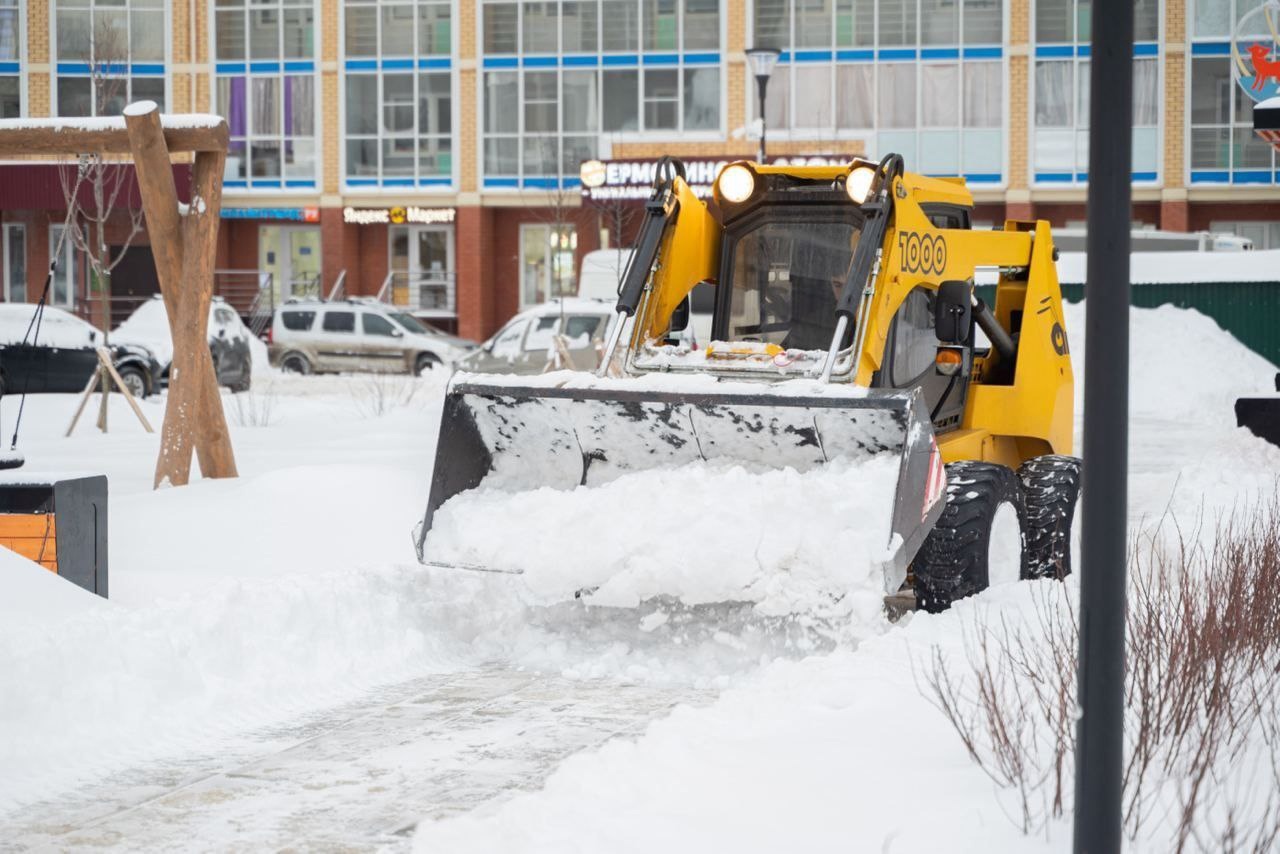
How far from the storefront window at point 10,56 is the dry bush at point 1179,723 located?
42576 mm

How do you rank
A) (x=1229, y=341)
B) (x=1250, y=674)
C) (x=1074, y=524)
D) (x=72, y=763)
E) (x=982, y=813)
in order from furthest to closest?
1. (x=1229, y=341)
2. (x=1074, y=524)
3. (x=72, y=763)
4. (x=1250, y=674)
5. (x=982, y=813)

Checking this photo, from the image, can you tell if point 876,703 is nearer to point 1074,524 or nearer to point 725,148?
point 1074,524

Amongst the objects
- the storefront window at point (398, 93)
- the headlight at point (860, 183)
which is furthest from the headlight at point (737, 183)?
the storefront window at point (398, 93)

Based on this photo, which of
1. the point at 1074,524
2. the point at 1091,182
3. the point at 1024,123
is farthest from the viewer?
the point at 1024,123

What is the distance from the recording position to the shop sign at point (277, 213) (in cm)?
4353

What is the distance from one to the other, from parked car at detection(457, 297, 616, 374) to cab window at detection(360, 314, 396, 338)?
267 inches

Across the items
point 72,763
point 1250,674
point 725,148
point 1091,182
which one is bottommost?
point 72,763

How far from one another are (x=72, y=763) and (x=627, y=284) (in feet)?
14.0

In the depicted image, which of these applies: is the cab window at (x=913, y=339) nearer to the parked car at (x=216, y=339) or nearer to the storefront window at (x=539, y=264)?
the parked car at (x=216, y=339)

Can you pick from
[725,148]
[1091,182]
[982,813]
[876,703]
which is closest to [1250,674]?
[982,813]

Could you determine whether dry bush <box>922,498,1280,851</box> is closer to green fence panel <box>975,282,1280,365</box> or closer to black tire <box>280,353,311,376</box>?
green fence panel <box>975,282,1280,365</box>

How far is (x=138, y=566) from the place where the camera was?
30.7ft

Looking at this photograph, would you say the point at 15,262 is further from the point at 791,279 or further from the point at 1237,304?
the point at 791,279

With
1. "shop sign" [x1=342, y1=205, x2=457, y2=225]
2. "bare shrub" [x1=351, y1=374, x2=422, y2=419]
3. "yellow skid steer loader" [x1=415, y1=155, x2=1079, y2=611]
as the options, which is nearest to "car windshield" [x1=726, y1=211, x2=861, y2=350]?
"yellow skid steer loader" [x1=415, y1=155, x2=1079, y2=611]
